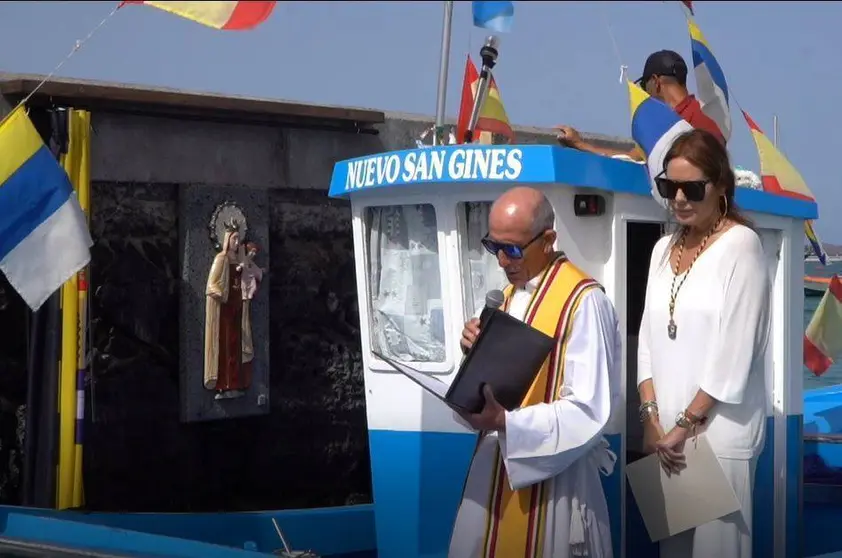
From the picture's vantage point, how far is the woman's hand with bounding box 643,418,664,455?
138 inches

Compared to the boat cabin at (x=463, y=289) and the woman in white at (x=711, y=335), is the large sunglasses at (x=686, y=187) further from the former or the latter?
the boat cabin at (x=463, y=289)

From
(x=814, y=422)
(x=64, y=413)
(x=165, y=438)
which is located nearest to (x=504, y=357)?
(x=64, y=413)

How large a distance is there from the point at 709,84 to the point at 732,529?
2373mm

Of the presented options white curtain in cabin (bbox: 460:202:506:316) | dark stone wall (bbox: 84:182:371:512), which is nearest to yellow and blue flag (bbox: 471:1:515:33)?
white curtain in cabin (bbox: 460:202:506:316)

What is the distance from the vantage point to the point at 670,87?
4684 millimetres

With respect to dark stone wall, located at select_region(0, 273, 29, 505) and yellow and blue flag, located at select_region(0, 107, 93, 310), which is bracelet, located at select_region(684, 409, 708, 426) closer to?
yellow and blue flag, located at select_region(0, 107, 93, 310)

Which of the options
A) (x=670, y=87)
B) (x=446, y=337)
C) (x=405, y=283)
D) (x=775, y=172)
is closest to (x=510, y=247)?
(x=446, y=337)

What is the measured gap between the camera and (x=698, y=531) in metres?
3.49

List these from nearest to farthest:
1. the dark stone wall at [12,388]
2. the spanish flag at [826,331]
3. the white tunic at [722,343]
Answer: the white tunic at [722,343] → the dark stone wall at [12,388] → the spanish flag at [826,331]

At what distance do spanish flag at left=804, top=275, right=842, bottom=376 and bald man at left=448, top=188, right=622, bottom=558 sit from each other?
3.74 m

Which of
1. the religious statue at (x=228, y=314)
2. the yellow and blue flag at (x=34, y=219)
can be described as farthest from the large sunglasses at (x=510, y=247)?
the religious statue at (x=228, y=314)

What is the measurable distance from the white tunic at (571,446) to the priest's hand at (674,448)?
0.22 m

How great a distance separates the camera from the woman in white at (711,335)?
334cm

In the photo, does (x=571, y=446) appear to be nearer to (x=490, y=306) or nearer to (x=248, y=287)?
(x=490, y=306)
